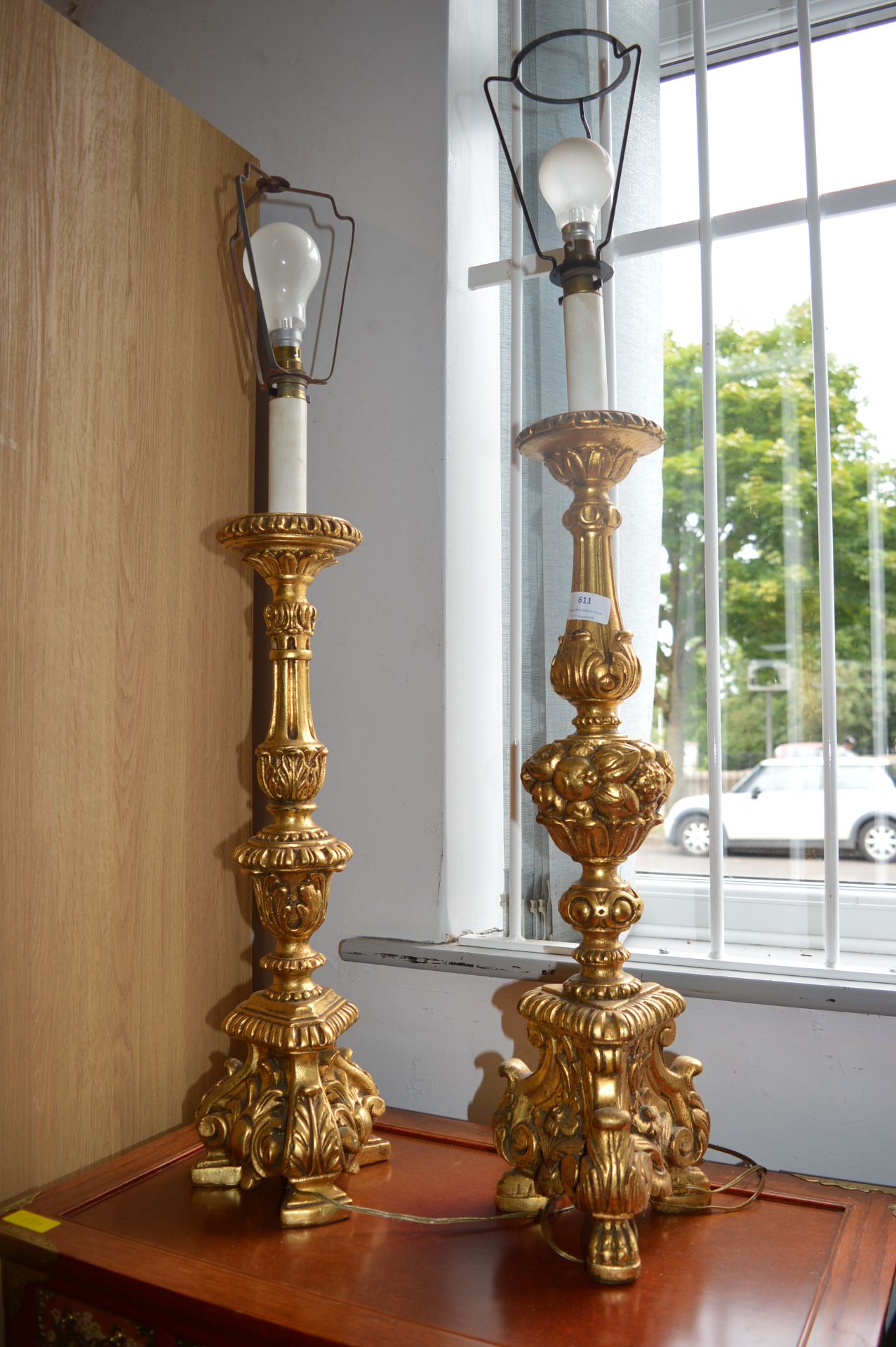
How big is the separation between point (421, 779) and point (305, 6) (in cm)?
107

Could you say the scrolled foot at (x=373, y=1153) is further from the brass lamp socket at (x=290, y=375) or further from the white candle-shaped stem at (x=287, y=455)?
the brass lamp socket at (x=290, y=375)

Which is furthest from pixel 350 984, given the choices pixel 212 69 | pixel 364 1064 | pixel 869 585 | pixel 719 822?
pixel 212 69

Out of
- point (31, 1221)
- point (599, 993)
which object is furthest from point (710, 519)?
point (31, 1221)

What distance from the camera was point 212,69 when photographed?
1.39 metres

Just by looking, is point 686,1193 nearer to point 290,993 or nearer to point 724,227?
point 290,993

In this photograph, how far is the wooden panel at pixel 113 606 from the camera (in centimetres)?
90

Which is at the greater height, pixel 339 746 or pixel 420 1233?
pixel 339 746

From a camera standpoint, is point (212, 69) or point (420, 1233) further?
point (212, 69)

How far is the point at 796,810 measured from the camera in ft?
4.31

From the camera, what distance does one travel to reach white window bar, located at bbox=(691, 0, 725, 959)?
1.06 meters

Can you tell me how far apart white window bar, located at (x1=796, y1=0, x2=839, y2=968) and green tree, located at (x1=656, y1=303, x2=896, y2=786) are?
0.28 m

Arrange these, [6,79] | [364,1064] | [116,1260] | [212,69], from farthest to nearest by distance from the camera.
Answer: [212,69], [364,1064], [6,79], [116,1260]

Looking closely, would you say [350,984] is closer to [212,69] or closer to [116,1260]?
[116,1260]

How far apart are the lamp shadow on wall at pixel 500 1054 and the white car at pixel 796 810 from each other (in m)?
0.39
